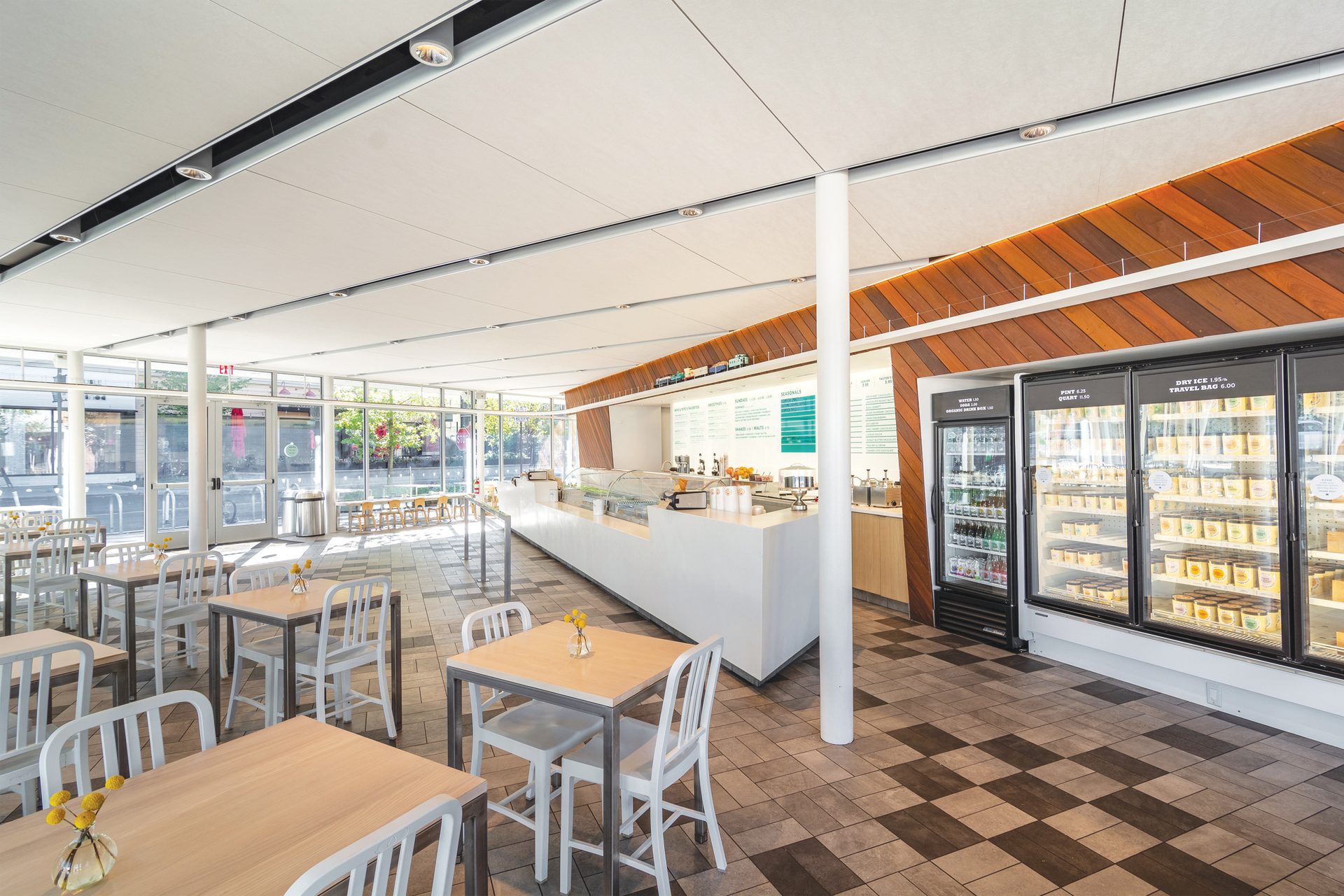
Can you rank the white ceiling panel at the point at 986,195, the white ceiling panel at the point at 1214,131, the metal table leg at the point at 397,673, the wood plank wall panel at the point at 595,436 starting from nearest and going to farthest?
1. the white ceiling panel at the point at 1214,131
2. the white ceiling panel at the point at 986,195
3. the metal table leg at the point at 397,673
4. the wood plank wall panel at the point at 595,436

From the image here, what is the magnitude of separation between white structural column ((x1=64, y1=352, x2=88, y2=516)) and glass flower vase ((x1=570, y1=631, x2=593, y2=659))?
10.1 metres

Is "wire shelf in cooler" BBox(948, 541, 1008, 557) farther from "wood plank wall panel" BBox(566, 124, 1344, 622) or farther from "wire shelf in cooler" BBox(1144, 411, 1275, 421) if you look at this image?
"wire shelf in cooler" BBox(1144, 411, 1275, 421)

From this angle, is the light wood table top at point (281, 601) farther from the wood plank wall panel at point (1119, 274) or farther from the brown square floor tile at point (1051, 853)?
the wood plank wall panel at point (1119, 274)

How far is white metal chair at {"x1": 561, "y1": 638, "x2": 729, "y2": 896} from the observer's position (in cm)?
208

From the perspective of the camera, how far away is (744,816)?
267 cm

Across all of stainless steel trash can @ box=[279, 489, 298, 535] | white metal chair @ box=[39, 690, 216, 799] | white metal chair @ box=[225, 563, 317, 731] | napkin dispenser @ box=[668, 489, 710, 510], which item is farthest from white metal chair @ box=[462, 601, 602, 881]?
stainless steel trash can @ box=[279, 489, 298, 535]

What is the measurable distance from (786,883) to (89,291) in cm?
753

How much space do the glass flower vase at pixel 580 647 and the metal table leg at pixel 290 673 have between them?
5.38ft

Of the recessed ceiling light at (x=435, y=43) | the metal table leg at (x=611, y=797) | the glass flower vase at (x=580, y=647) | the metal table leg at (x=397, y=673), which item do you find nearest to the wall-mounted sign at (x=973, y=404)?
the glass flower vase at (x=580, y=647)

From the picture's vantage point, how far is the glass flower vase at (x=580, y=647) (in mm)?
2496

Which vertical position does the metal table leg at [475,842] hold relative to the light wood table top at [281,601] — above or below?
below

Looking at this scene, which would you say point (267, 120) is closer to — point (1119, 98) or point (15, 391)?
point (1119, 98)

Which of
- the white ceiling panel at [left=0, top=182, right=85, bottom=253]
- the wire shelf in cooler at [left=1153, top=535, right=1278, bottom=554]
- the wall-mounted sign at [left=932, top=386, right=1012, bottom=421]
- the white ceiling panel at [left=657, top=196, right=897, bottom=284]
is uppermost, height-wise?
the white ceiling panel at [left=0, top=182, right=85, bottom=253]

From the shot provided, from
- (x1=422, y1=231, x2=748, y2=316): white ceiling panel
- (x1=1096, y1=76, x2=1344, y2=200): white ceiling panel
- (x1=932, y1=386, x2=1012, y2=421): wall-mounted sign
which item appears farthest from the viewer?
(x1=932, y1=386, x2=1012, y2=421): wall-mounted sign
